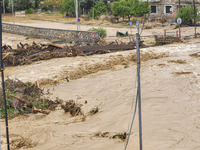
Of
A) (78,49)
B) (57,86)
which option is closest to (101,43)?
(78,49)

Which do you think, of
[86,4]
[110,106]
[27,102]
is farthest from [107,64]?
[86,4]

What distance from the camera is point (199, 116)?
8500mm

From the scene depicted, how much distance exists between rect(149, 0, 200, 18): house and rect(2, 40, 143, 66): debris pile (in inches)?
880

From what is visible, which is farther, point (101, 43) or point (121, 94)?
point (101, 43)

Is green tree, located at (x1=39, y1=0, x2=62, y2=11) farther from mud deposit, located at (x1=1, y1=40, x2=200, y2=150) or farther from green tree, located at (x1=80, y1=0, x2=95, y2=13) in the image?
mud deposit, located at (x1=1, y1=40, x2=200, y2=150)

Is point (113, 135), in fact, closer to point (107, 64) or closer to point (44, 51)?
point (107, 64)

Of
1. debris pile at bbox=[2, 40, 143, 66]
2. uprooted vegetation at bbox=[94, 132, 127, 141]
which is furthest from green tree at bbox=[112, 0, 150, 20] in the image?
uprooted vegetation at bbox=[94, 132, 127, 141]

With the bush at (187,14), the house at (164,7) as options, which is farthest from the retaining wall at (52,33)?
the house at (164,7)

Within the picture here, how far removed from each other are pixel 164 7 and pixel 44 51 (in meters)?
26.8

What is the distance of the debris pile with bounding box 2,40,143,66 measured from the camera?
17030 millimetres

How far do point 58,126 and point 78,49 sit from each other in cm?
1063

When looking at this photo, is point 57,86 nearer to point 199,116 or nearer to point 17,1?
point 199,116

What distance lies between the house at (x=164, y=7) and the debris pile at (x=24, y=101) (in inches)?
1261

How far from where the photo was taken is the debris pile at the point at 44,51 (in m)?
17.0
